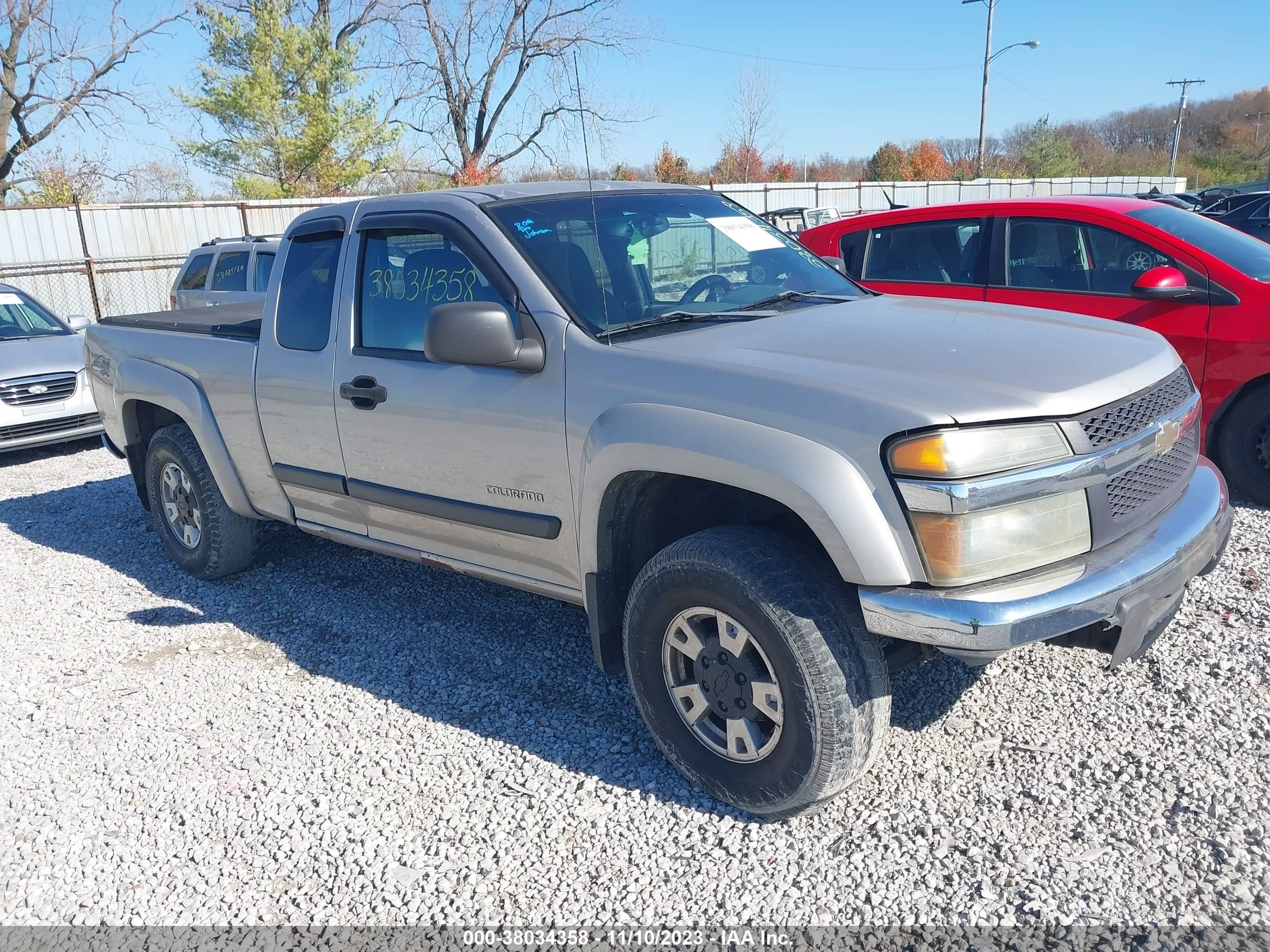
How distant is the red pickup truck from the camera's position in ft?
17.6

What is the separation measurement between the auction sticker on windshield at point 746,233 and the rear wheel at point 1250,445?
3.03 metres

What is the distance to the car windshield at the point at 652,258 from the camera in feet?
11.4

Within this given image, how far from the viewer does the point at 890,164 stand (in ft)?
158

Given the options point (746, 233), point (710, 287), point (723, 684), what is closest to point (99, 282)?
point (746, 233)

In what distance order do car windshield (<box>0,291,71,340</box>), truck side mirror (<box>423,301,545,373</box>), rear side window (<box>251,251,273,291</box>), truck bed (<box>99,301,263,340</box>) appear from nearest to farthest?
1. truck side mirror (<box>423,301,545,373</box>)
2. truck bed (<box>99,301,263,340</box>)
3. car windshield (<box>0,291,71,340</box>)
4. rear side window (<box>251,251,273,291</box>)

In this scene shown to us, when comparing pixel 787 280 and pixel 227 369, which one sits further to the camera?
pixel 227 369

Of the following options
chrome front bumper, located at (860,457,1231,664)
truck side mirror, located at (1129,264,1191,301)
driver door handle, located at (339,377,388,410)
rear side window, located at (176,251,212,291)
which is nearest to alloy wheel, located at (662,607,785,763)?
chrome front bumper, located at (860,457,1231,664)

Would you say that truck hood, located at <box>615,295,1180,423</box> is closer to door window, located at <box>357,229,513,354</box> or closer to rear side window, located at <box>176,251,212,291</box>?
door window, located at <box>357,229,513,354</box>

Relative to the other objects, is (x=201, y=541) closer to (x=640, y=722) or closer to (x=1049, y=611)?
(x=640, y=722)

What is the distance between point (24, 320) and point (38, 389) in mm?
1501

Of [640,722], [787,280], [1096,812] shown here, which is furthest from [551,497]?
[1096,812]

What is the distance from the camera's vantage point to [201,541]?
207 inches

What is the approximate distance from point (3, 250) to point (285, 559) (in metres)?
16.7

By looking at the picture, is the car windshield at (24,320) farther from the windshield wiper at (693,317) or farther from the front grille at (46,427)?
the windshield wiper at (693,317)
